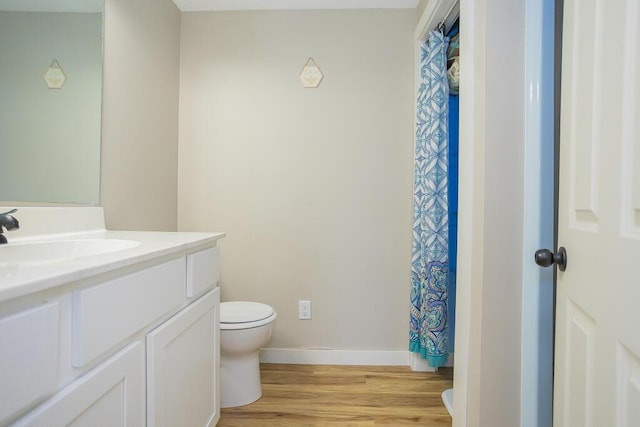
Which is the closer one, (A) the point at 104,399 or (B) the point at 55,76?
(A) the point at 104,399

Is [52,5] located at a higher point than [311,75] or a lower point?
lower

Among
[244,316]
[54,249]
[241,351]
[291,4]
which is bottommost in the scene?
[241,351]

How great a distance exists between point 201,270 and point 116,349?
470mm

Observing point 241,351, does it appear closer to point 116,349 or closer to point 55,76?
point 116,349

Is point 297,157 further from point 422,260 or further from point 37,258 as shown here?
point 37,258

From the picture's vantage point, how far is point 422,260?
1.92 meters

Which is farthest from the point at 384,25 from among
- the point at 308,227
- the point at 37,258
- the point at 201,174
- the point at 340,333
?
the point at 37,258

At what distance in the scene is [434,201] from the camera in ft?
6.11

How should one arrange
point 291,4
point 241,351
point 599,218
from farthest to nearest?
1. point 291,4
2. point 241,351
3. point 599,218

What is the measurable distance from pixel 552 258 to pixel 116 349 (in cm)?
113

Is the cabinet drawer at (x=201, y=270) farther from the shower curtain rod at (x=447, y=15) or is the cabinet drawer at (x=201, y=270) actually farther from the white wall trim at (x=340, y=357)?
the shower curtain rod at (x=447, y=15)

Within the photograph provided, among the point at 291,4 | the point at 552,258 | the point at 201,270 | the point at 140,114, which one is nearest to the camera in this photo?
the point at 552,258

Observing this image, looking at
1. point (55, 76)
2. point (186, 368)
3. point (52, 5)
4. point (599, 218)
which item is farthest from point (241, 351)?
point (52, 5)

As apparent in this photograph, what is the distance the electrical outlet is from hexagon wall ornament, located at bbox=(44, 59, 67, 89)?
5.49 ft
